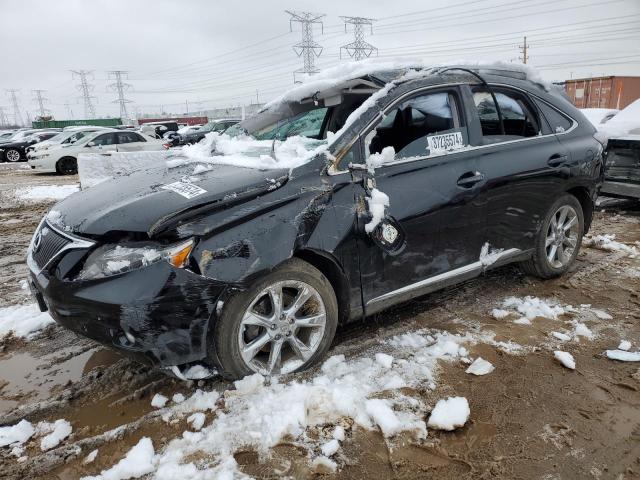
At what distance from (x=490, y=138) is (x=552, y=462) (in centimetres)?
232

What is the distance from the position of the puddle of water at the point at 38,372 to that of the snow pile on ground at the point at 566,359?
2.88 metres

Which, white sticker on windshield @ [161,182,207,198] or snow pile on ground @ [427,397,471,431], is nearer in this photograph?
snow pile on ground @ [427,397,471,431]

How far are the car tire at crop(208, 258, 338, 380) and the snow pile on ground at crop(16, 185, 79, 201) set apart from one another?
30.3 ft

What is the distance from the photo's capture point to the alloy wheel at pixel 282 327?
2.74 meters

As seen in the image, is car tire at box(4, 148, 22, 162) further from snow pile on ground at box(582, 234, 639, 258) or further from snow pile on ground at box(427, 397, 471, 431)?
snow pile on ground at box(427, 397, 471, 431)

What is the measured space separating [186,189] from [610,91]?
25250 millimetres

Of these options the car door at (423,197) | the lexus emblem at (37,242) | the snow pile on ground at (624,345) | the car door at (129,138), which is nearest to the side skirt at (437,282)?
the car door at (423,197)

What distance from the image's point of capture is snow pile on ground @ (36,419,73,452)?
245 cm

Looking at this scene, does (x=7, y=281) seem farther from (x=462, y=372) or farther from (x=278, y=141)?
(x=462, y=372)

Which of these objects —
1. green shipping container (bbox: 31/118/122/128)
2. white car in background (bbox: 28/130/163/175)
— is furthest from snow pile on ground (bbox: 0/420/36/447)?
green shipping container (bbox: 31/118/122/128)

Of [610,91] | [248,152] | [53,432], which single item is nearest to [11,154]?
[248,152]

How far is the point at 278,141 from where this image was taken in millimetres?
3580

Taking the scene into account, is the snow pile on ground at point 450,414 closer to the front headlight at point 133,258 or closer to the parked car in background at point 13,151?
the front headlight at point 133,258

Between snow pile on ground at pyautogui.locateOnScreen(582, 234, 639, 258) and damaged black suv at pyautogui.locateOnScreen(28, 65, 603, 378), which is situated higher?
damaged black suv at pyautogui.locateOnScreen(28, 65, 603, 378)
